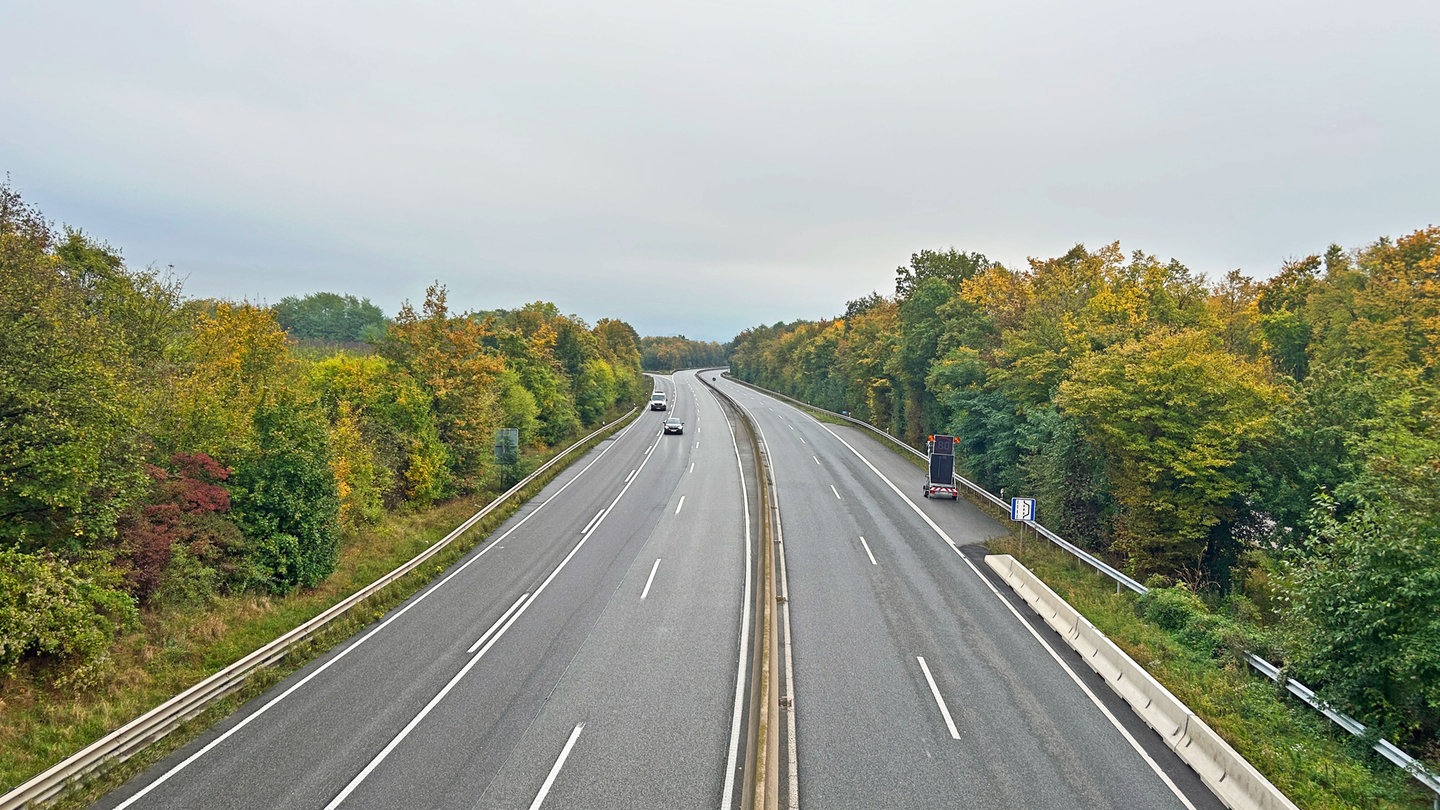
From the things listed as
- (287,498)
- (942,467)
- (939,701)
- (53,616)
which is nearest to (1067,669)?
(939,701)

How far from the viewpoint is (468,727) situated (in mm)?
11711

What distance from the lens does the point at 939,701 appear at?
12766mm

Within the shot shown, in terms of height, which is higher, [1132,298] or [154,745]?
[1132,298]

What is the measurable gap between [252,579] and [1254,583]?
87.1 feet

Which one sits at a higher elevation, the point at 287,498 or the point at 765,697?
the point at 287,498

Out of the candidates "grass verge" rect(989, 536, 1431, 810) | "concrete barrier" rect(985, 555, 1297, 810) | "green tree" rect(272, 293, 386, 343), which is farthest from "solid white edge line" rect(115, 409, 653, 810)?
"green tree" rect(272, 293, 386, 343)

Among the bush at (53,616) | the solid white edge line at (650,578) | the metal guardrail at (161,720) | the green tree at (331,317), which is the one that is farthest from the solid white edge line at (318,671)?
the green tree at (331,317)

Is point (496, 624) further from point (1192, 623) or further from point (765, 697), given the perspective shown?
point (1192, 623)

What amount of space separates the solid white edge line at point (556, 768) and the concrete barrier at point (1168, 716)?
406 inches

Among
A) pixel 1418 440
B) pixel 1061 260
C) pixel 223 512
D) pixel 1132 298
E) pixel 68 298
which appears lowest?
pixel 223 512

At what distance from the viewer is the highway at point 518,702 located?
32.8 ft

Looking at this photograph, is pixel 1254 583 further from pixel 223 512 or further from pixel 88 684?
pixel 223 512

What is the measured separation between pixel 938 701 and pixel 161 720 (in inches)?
563

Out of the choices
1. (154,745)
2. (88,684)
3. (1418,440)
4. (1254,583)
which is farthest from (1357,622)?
(88,684)
